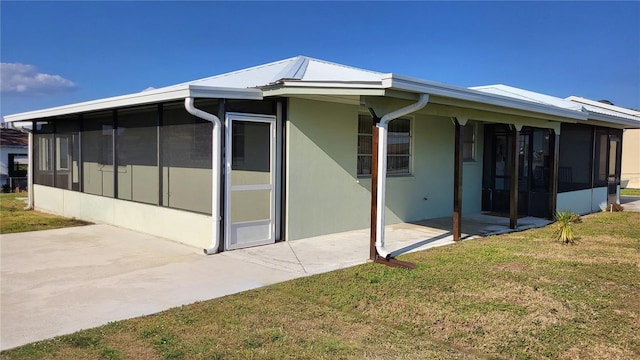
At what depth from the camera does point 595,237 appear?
9047mm

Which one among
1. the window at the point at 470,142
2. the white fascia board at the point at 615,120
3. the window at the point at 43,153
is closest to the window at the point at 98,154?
the window at the point at 43,153

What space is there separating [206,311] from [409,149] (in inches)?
273

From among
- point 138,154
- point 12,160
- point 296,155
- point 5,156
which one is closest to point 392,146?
point 296,155

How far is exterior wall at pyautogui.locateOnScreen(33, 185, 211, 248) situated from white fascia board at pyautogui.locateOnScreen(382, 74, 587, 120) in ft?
11.7

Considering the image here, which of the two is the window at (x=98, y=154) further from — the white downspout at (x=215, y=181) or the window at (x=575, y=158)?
the window at (x=575, y=158)

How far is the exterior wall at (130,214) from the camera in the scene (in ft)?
25.1

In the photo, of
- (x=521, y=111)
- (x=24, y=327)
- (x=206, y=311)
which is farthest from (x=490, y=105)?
(x=24, y=327)

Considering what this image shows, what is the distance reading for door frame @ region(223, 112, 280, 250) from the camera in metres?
7.08

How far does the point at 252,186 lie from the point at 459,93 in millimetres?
3550

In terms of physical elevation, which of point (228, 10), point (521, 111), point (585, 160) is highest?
point (228, 10)

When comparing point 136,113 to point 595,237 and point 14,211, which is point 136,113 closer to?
point 14,211

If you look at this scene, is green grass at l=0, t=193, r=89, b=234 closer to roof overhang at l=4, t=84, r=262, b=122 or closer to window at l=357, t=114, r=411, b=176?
roof overhang at l=4, t=84, r=262, b=122

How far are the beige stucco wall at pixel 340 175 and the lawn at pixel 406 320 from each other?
7.01 ft

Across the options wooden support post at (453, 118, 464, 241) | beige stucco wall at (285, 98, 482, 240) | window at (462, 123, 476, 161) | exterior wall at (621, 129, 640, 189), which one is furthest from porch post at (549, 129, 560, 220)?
exterior wall at (621, 129, 640, 189)
